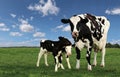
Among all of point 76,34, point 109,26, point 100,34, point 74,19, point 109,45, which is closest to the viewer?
point 76,34

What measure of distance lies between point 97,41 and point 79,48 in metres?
2.55

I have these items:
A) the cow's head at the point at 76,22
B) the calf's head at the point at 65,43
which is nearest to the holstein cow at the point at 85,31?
the cow's head at the point at 76,22

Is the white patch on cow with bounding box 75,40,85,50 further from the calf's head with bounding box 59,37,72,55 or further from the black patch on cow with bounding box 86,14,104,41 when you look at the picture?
the black patch on cow with bounding box 86,14,104,41

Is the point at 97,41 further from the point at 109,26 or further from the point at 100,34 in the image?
the point at 109,26

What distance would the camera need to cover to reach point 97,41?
939 inches

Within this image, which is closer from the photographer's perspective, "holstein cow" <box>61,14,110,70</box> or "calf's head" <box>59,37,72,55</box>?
"holstein cow" <box>61,14,110,70</box>

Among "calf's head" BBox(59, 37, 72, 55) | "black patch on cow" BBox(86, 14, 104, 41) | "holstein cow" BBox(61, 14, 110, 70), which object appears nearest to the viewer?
"holstein cow" BBox(61, 14, 110, 70)

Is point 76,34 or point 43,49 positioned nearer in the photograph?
point 76,34

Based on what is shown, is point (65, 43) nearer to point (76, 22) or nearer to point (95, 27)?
point (76, 22)

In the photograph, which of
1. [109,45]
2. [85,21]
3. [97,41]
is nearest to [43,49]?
[97,41]

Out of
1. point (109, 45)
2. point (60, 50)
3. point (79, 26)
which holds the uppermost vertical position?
point (109, 45)

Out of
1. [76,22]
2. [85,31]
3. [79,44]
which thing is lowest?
A: [79,44]

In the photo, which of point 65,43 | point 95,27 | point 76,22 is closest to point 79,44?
point 65,43

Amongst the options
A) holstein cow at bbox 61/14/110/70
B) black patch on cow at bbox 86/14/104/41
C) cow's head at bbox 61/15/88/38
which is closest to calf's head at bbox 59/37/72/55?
holstein cow at bbox 61/14/110/70
